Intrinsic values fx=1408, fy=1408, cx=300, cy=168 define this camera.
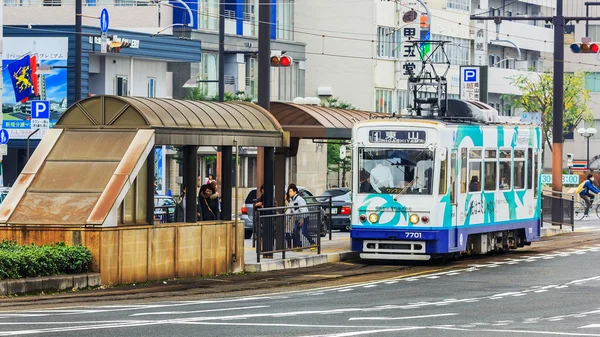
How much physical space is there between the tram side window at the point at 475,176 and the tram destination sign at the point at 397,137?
77.9 inches

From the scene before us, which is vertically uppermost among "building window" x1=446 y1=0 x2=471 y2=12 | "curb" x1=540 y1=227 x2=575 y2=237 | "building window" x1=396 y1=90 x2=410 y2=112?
"building window" x1=446 y1=0 x2=471 y2=12

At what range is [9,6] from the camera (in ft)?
222

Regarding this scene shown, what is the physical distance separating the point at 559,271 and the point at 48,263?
1141cm

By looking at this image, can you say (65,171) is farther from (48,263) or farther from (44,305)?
(44,305)

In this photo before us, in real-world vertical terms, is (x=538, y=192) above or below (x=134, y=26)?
below

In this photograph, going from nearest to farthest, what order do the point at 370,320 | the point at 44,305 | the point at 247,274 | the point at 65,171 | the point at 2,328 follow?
the point at 2,328, the point at 370,320, the point at 44,305, the point at 65,171, the point at 247,274

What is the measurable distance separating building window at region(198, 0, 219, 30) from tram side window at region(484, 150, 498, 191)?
3519 cm

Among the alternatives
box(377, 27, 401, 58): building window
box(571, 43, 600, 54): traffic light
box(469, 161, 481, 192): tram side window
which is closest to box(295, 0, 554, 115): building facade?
box(377, 27, 401, 58): building window

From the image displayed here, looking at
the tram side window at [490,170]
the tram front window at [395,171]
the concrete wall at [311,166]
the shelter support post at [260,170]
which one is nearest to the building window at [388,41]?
the concrete wall at [311,166]

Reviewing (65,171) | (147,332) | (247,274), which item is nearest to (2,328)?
(147,332)

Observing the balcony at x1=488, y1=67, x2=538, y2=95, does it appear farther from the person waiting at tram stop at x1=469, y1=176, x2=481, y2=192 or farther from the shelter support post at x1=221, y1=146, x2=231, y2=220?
the shelter support post at x1=221, y1=146, x2=231, y2=220

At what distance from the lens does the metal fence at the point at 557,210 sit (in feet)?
158

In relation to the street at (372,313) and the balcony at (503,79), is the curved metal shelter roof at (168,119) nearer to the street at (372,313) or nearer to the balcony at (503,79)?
the street at (372,313)

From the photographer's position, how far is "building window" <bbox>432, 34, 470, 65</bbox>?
8750cm
